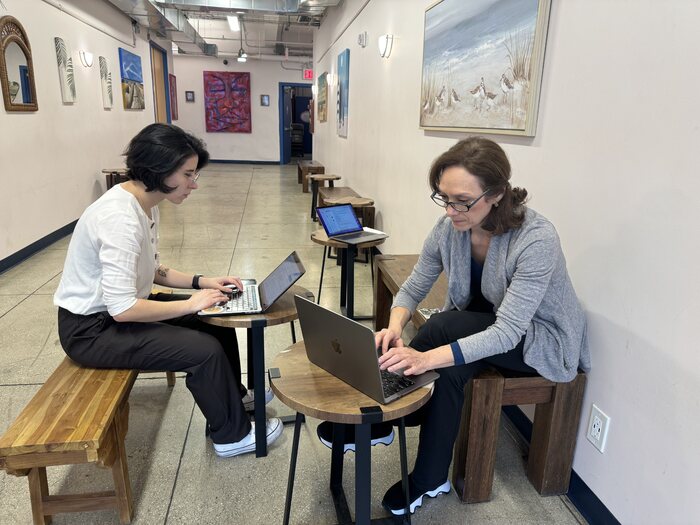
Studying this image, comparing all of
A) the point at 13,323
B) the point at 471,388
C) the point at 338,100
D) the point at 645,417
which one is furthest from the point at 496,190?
the point at 338,100

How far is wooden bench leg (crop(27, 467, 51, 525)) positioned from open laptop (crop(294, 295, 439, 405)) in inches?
36.7

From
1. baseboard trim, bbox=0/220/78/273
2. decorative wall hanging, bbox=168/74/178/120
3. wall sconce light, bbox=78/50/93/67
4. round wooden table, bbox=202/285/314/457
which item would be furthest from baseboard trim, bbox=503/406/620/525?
decorative wall hanging, bbox=168/74/178/120

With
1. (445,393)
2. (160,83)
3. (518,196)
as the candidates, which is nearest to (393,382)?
(445,393)

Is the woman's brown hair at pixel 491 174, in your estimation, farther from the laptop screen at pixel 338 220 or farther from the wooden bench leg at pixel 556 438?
the laptop screen at pixel 338 220

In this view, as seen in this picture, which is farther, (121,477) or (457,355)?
(121,477)

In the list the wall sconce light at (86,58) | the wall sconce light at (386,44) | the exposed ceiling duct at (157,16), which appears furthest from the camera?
the exposed ceiling duct at (157,16)

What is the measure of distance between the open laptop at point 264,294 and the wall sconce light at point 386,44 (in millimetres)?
3097

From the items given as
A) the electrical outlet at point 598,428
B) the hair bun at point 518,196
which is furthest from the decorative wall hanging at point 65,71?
the electrical outlet at point 598,428

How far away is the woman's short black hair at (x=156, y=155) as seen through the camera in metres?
1.82

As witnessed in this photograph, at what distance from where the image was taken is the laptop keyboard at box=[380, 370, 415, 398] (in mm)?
1325

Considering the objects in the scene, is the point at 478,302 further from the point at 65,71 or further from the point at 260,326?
the point at 65,71

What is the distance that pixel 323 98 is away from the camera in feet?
31.9

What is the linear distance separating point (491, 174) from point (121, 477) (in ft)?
5.00

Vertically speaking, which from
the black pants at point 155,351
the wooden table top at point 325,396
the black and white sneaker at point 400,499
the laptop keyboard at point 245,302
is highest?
the wooden table top at point 325,396
